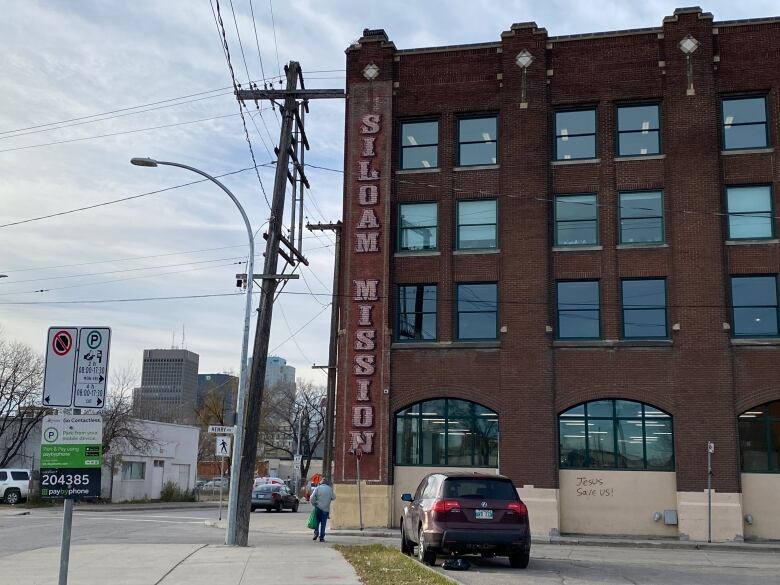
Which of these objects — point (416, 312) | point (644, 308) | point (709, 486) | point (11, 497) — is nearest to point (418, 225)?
point (416, 312)

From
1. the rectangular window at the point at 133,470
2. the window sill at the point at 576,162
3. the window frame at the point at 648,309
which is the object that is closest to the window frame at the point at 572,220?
the window sill at the point at 576,162

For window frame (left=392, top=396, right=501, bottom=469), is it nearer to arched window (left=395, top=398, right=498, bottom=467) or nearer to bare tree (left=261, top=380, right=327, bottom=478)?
arched window (left=395, top=398, right=498, bottom=467)

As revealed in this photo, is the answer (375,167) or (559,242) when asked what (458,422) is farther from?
(375,167)

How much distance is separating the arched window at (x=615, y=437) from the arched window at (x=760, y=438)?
2113 millimetres

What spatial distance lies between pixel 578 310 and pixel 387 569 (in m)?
15.8

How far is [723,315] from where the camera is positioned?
26.9 meters

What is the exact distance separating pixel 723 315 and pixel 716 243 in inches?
87.6

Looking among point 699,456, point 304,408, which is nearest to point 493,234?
point 699,456

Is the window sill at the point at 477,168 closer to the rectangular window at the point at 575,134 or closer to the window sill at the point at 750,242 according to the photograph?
the rectangular window at the point at 575,134

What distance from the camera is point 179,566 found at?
14570 mm

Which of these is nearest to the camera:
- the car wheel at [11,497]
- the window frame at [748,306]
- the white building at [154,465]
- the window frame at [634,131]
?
the window frame at [748,306]

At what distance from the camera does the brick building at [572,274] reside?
26797 millimetres

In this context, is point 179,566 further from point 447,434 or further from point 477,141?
point 477,141

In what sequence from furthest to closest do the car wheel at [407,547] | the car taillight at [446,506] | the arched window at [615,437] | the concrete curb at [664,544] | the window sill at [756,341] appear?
1. the arched window at [615,437]
2. the window sill at [756,341]
3. the concrete curb at [664,544]
4. the car wheel at [407,547]
5. the car taillight at [446,506]
